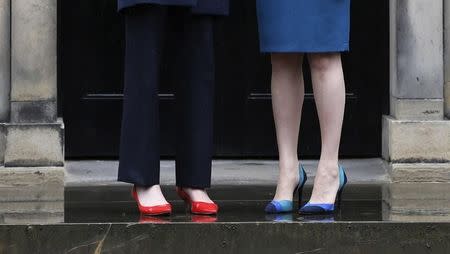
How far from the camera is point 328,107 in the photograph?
20.0ft

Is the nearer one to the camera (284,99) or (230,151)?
(284,99)

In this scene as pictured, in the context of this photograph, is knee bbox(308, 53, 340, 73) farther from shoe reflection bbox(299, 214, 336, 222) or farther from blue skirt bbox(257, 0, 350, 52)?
shoe reflection bbox(299, 214, 336, 222)

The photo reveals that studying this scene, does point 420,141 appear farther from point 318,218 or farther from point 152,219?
point 152,219

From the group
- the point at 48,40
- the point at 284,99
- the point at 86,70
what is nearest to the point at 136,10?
the point at 284,99

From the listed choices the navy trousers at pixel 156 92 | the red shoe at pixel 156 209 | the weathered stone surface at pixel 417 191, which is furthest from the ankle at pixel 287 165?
the weathered stone surface at pixel 417 191

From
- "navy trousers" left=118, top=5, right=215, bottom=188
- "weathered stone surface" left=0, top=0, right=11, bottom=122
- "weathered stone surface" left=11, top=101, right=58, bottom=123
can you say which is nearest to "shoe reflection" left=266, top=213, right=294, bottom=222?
"navy trousers" left=118, top=5, right=215, bottom=188

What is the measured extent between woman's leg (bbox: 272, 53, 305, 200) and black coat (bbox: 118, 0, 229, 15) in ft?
1.18

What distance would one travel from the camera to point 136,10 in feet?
19.3

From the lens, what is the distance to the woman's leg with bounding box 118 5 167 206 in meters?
5.92

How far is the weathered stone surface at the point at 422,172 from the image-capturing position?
772 centimetres

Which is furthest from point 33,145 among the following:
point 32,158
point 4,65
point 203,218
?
point 203,218

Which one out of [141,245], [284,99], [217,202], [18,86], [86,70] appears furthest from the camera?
[86,70]

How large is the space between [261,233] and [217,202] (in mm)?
1035

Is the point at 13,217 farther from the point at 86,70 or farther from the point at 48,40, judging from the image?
the point at 86,70
